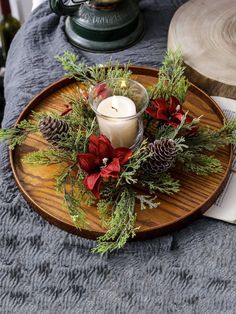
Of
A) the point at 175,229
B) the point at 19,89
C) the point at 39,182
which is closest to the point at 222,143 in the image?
the point at 175,229

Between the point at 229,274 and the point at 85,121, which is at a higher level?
the point at 85,121

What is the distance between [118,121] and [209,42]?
299mm

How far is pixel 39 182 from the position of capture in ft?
2.24

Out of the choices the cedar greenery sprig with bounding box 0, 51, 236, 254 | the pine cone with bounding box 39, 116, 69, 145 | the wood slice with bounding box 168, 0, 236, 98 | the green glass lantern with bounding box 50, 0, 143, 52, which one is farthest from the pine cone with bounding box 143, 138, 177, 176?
the green glass lantern with bounding box 50, 0, 143, 52

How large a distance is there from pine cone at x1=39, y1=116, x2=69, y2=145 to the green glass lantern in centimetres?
33

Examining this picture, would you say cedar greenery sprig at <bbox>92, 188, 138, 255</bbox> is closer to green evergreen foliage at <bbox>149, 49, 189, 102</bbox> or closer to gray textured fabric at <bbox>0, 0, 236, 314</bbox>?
gray textured fabric at <bbox>0, 0, 236, 314</bbox>

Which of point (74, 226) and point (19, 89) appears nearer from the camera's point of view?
point (74, 226)

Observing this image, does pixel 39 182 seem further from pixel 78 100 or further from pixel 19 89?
pixel 19 89

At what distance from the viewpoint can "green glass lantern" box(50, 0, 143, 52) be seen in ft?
3.00

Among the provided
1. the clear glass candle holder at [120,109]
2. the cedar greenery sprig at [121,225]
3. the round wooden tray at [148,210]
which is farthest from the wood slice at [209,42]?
the cedar greenery sprig at [121,225]

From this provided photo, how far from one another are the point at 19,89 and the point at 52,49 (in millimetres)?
132

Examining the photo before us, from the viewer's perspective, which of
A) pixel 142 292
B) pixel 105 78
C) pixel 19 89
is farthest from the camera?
pixel 19 89

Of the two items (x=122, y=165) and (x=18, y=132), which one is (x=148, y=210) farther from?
(x=18, y=132)

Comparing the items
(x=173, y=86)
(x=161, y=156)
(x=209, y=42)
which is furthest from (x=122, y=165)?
(x=209, y=42)
